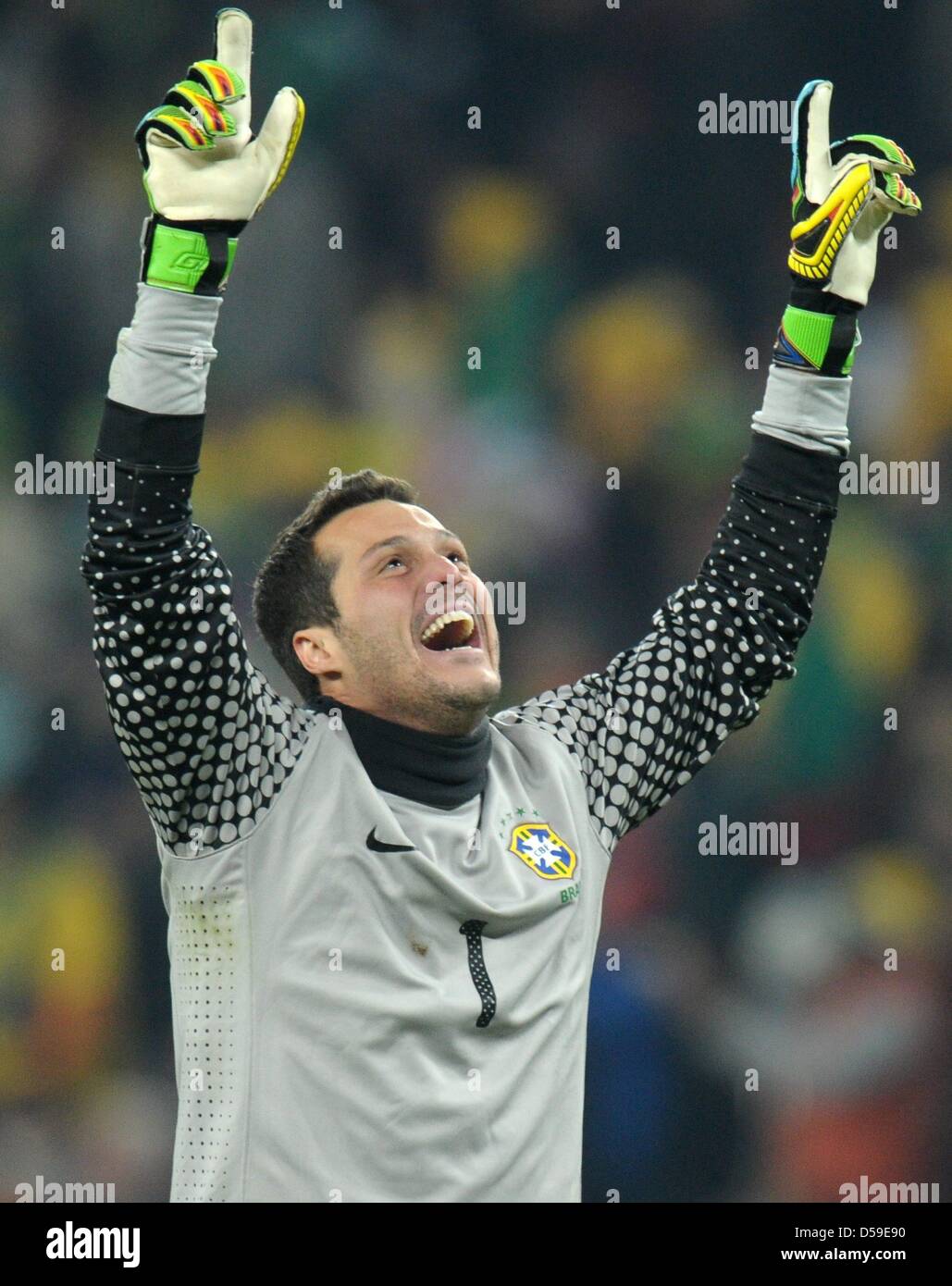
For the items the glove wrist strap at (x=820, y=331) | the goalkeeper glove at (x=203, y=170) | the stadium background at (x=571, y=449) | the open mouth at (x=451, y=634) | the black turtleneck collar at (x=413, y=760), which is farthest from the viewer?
the stadium background at (x=571, y=449)

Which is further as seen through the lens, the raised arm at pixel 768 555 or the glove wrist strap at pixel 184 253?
the raised arm at pixel 768 555

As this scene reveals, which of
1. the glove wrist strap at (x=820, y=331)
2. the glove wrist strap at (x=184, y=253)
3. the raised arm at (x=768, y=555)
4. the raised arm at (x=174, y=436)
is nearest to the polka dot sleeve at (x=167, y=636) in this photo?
the raised arm at (x=174, y=436)

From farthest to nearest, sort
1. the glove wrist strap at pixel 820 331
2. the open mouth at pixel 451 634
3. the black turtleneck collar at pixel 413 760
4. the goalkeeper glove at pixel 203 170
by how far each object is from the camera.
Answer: the glove wrist strap at pixel 820 331 → the open mouth at pixel 451 634 → the black turtleneck collar at pixel 413 760 → the goalkeeper glove at pixel 203 170

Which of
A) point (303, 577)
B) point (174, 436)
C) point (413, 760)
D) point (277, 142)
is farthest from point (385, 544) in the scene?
point (277, 142)

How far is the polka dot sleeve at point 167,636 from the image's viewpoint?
6.27ft

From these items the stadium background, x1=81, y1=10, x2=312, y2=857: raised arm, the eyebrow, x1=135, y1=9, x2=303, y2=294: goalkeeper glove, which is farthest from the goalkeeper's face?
the stadium background

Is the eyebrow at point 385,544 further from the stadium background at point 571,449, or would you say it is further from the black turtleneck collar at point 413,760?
the stadium background at point 571,449

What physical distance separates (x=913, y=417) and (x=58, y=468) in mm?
2001

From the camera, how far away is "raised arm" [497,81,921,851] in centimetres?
233

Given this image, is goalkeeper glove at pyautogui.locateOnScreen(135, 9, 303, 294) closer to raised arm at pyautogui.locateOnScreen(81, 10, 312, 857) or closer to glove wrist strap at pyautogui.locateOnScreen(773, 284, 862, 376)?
raised arm at pyautogui.locateOnScreen(81, 10, 312, 857)

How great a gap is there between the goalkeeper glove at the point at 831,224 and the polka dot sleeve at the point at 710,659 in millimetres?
156

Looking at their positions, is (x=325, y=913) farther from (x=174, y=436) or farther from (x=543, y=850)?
(x=174, y=436)

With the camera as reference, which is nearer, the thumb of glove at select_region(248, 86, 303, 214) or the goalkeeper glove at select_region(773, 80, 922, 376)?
the thumb of glove at select_region(248, 86, 303, 214)

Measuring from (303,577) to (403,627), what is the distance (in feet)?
0.61
